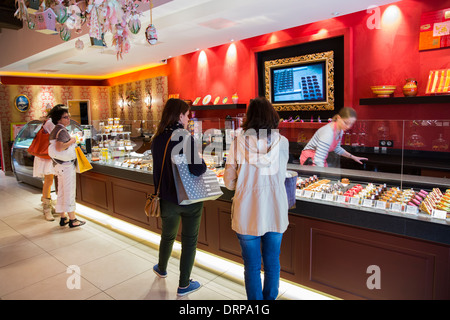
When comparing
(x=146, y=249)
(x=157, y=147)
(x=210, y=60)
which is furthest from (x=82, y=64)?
(x=157, y=147)

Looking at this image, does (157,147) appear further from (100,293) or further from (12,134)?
(12,134)

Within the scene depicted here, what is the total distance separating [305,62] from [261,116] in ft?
13.3

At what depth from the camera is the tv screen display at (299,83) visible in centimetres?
548

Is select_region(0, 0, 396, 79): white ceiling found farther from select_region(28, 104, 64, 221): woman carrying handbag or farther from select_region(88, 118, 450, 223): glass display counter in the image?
select_region(88, 118, 450, 223): glass display counter

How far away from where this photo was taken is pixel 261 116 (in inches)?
77.1

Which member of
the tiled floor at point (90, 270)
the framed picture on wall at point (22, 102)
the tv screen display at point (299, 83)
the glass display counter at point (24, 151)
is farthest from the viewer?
the framed picture on wall at point (22, 102)

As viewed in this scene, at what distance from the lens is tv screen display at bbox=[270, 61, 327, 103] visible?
216 inches

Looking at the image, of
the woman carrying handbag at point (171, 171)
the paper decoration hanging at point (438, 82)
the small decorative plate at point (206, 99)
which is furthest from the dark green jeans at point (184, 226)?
the small decorative plate at point (206, 99)

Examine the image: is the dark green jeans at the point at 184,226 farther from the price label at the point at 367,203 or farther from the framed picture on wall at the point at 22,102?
the framed picture on wall at the point at 22,102

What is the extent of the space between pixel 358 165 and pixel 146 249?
236 centimetres

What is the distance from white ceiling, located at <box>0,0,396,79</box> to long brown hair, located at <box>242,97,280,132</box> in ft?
4.99

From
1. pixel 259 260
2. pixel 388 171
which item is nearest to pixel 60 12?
pixel 259 260

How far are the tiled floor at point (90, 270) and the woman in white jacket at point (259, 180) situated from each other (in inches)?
33.3

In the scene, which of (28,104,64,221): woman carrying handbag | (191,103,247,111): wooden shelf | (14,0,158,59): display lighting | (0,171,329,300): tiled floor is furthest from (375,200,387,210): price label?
(191,103,247,111): wooden shelf
